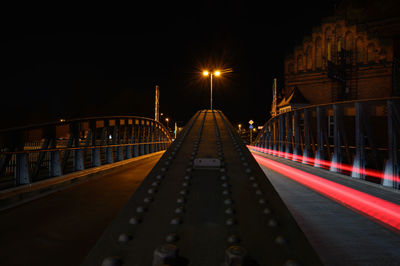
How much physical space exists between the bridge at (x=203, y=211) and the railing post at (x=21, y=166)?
0.02 metres

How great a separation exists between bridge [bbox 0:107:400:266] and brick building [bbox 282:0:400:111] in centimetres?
2349

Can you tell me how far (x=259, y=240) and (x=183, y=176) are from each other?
1295mm

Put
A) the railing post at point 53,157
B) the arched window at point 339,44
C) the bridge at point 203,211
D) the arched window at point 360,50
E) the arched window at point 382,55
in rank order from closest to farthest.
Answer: the bridge at point 203,211 → the railing post at point 53,157 → the arched window at point 382,55 → the arched window at point 360,50 → the arched window at point 339,44

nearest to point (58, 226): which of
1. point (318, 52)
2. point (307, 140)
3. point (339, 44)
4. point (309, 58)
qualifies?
point (307, 140)

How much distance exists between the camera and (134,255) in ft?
5.15

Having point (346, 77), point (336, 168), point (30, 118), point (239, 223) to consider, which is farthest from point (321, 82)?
point (30, 118)

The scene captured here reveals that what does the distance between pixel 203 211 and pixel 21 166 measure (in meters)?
4.52

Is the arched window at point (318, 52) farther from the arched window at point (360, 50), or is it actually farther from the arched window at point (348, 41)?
the arched window at point (360, 50)

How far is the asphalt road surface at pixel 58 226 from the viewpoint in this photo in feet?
9.73

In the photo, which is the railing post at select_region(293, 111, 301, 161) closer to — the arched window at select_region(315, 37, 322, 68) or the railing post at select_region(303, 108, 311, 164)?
the railing post at select_region(303, 108, 311, 164)

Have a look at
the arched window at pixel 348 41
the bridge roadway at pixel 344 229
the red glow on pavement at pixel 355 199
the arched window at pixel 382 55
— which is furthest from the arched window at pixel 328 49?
the bridge roadway at pixel 344 229

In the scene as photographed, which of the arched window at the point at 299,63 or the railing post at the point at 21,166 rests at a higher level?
the arched window at the point at 299,63

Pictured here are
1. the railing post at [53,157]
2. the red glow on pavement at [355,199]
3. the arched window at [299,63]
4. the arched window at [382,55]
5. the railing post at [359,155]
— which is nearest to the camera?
the red glow on pavement at [355,199]

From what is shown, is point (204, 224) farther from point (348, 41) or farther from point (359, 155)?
point (348, 41)
